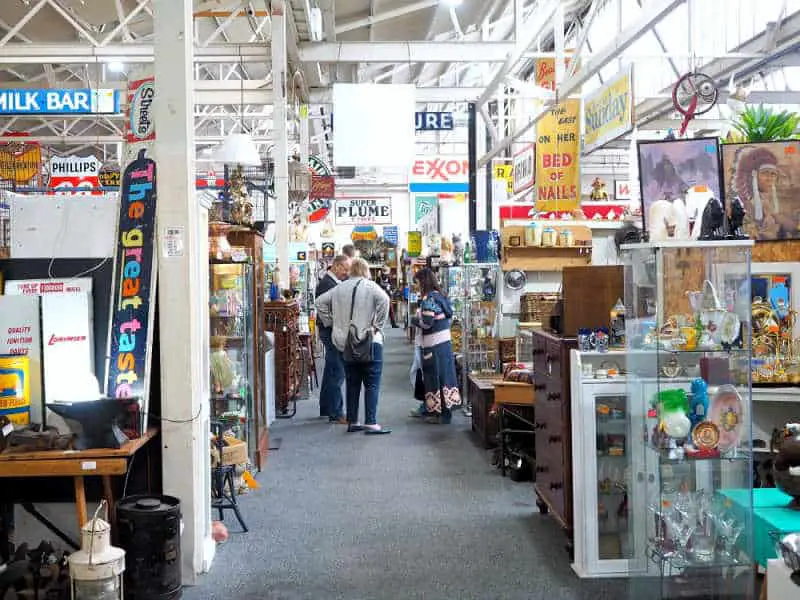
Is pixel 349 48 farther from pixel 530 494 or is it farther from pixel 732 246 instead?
pixel 732 246

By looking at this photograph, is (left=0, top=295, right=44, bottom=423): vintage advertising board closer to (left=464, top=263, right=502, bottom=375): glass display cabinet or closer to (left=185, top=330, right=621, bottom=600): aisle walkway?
(left=185, top=330, right=621, bottom=600): aisle walkway

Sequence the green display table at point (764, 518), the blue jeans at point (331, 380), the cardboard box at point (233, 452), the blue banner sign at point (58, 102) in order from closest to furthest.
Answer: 1. the green display table at point (764, 518)
2. the cardboard box at point (233, 452)
3. the blue jeans at point (331, 380)
4. the blue banner sign at point (58, 102)

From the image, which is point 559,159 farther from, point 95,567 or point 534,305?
point 95,567

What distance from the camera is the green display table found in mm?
3201

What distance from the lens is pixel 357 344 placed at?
801 centimetres

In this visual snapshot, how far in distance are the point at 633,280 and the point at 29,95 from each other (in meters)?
8.48

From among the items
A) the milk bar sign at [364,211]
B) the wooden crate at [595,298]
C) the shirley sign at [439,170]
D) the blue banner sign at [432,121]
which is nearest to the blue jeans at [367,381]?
the wooden crate at [595,298]

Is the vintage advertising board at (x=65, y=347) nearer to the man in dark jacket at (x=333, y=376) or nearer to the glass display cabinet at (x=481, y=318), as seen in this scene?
the man in dark jacket at (x=333, y=376)

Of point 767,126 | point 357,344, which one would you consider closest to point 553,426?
point 767,126

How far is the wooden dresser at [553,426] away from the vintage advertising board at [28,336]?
2.62 metres

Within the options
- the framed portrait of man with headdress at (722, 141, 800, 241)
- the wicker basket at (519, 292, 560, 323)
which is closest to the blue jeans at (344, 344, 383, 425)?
the wicker basket at (519, 292, 560, 323)

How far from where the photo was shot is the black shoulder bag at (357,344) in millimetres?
7988

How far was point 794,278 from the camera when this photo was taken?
443 cm

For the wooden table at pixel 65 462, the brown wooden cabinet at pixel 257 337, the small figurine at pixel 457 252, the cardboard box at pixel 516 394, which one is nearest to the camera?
the wooden table at pixel 65 462
